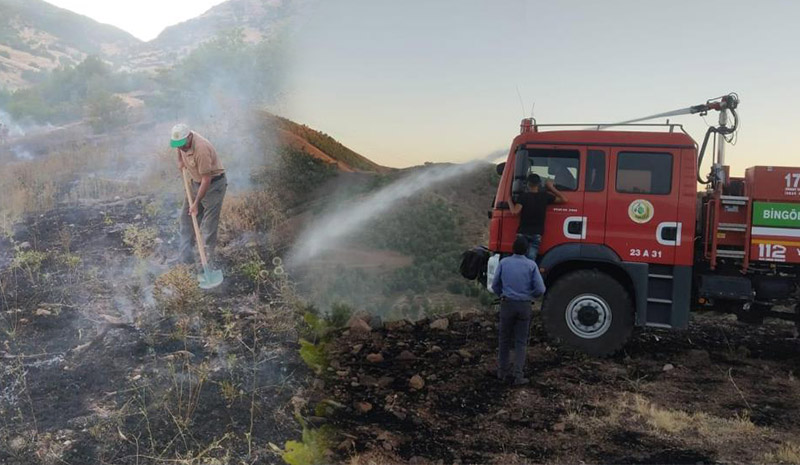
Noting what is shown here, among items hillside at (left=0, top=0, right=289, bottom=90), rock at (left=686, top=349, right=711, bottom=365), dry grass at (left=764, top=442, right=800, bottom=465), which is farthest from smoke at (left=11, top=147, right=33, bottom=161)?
dry grass at (left=764, top=442, right=800, bottom=465)

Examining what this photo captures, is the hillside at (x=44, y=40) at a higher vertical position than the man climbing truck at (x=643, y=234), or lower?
higher

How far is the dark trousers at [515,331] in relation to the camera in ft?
21.0

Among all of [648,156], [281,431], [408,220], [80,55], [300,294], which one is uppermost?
[80,55]

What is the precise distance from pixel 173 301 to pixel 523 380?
4.47m

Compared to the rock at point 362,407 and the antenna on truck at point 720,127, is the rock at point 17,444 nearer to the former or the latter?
the rock at point 362,407

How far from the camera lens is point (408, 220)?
16.7m

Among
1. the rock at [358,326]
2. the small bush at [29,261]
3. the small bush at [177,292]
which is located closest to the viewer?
the small bush at [177,292]

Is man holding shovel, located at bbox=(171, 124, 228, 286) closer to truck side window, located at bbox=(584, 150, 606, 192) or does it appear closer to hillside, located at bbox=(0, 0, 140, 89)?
truck side window, located at bbox=(584, 150, 606, 192)

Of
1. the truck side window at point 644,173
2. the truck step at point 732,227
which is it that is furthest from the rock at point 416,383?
the truck step at point 732,227

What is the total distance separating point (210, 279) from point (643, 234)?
226 inches

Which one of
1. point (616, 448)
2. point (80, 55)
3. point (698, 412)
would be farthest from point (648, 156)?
point (80, 55)

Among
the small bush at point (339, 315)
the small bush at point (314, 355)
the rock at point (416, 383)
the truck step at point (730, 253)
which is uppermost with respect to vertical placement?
the truck step at point (730, 253)

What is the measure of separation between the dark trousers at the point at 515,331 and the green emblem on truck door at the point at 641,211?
1.87 metres

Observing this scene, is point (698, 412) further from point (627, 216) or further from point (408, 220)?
point (408, 220)
